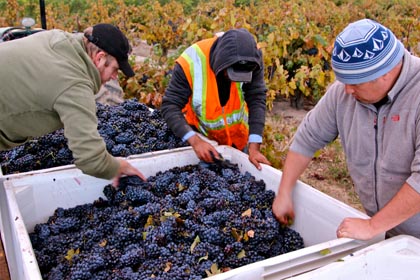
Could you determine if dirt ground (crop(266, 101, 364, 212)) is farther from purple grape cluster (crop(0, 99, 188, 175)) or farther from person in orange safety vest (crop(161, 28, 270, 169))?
purple grape cluster (crop(0, 99, 188, 175))

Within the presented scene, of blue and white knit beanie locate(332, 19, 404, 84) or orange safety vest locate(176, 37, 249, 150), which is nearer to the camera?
blue and white knit beanie locate(332, 19, 404, 84)

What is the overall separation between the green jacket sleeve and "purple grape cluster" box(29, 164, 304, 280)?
34 centimetres

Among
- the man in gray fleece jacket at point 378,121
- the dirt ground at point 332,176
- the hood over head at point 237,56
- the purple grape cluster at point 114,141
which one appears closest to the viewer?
the man in gray fleece jacket at point 378,121

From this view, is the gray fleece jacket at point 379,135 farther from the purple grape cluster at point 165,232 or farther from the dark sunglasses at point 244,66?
the dark sunglasses at point 244,66

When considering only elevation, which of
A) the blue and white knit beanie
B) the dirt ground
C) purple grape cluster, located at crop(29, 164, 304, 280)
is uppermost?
the blue and white knit beanie

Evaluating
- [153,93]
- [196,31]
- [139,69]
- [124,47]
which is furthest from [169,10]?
[124,47]

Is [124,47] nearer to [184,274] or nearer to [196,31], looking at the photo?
[184,274]

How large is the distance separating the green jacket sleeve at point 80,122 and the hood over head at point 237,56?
2.91 ft

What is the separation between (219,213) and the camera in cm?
202

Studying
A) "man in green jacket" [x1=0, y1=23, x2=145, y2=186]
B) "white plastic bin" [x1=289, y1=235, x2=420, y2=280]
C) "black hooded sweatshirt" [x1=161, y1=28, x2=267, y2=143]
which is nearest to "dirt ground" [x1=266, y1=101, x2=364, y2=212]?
"black hooded sweatshirt" [x1=161, y1=28, x2=267, y2=143]

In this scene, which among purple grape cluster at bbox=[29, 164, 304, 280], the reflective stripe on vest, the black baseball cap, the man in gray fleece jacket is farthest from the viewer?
the reflective stripe on vest

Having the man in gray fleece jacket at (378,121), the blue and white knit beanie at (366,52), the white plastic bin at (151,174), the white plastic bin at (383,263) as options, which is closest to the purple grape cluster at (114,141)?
the white plastic bin at (151,174)

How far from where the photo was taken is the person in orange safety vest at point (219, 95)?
99.4 inches

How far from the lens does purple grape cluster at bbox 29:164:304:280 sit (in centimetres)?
174
